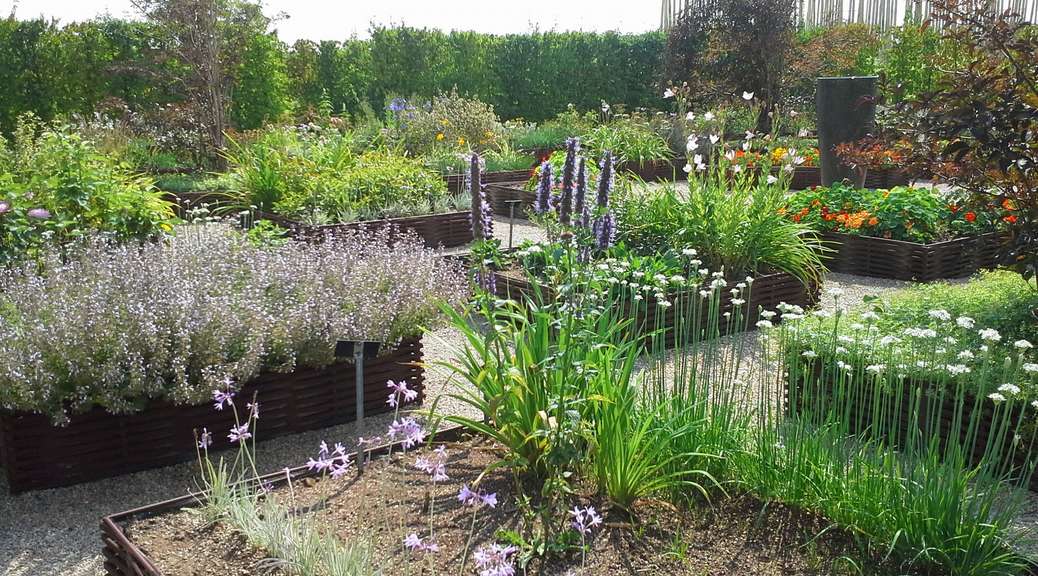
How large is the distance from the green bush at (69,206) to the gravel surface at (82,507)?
212 cm

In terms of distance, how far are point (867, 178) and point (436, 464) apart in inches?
461

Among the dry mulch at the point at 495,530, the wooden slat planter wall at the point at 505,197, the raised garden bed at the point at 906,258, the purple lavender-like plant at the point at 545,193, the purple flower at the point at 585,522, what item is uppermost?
the purple lavender-like plant at the point at 545,193

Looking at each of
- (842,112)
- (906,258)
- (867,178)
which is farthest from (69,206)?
(867,178)

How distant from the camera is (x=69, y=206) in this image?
5984mm

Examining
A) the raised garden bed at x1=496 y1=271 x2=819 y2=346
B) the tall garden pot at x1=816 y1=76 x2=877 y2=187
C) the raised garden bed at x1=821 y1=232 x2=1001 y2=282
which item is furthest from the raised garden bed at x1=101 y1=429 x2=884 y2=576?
the tall garden pot at x1=816 y1=76 x2=877 y2=187

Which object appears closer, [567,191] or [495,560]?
[495,560]

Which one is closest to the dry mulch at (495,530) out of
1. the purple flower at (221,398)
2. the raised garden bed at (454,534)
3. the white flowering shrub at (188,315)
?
the raised garden bed at (454,534)

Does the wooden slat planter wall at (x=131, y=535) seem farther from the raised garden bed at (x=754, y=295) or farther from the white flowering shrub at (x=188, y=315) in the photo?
the raised garden bed at (x=754, y=295)

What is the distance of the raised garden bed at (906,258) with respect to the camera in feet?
24.6

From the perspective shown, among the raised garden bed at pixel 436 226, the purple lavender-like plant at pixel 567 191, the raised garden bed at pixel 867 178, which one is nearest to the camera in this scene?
the purple lavender-like plant at pixel 567 191

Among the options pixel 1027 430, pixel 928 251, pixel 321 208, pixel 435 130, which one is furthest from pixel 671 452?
pixel 435 130

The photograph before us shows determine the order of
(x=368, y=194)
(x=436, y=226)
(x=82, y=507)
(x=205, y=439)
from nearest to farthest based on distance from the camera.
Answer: (x=205, y=439) → (x=82, y=507) → (x=436, y=226) → (x=368, y=194)

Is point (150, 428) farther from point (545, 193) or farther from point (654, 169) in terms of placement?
point (654, 169)

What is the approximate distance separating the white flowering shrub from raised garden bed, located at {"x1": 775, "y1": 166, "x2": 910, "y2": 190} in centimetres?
986
